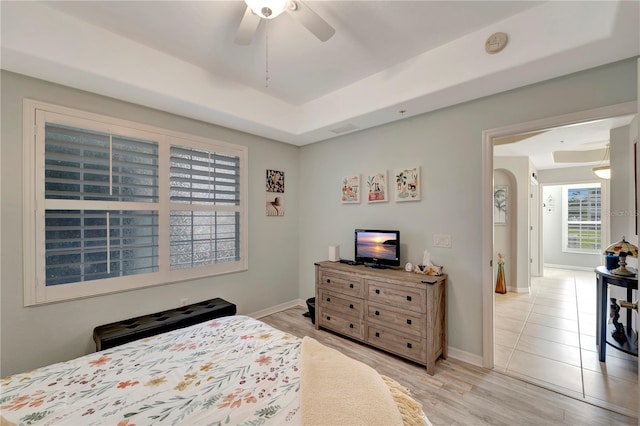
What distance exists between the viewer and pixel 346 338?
3.08 m

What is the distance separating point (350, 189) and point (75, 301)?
10.2 feet

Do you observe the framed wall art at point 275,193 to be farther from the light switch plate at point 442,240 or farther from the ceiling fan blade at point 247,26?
the light switch plate at point 442,240

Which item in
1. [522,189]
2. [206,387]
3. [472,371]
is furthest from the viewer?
[522,189]

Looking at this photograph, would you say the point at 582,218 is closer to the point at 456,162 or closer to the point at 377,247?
the point at 456,162

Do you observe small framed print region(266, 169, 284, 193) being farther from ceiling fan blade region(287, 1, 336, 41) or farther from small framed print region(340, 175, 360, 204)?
ceiling fan blade region(287, 1, 336, 41)

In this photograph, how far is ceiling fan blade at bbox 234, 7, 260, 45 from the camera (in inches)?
66.2

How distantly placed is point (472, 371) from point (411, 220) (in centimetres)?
155

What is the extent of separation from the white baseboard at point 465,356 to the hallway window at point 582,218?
6198 mm

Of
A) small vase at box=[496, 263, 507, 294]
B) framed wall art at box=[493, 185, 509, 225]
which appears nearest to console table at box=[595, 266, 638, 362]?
small vase at box=[496, 263, 507, 294]

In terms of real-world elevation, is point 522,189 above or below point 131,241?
above

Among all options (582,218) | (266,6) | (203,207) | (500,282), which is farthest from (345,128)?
(582,218)

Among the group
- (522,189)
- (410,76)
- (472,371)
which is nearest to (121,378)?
(472,371)

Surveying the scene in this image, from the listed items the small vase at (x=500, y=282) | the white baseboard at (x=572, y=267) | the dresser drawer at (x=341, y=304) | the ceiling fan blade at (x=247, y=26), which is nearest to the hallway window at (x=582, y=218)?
the white baseboard at (x=572, y=267)

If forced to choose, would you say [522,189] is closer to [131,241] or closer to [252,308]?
[252,308]
